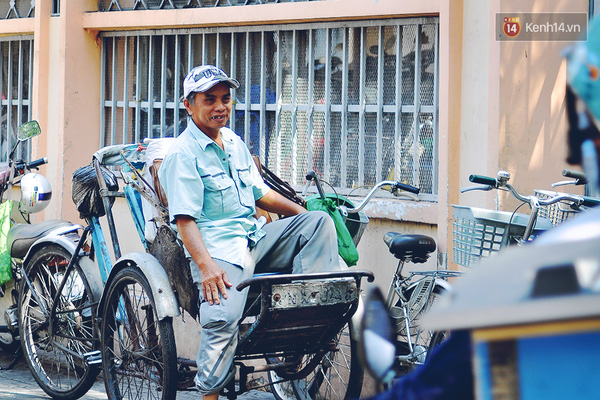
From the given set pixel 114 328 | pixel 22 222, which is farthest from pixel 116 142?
pixel 114 328

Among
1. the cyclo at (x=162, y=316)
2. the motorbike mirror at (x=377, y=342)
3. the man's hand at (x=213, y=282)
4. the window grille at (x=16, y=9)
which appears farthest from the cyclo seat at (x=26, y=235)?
the motorbike mirror at (x=377, y=342)

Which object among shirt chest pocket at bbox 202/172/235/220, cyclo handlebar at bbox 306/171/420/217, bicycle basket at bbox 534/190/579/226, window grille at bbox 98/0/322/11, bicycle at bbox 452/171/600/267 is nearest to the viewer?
bicycle at bbox 452/171/600/267

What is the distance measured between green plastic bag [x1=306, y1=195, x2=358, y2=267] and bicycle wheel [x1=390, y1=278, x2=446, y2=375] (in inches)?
14.2

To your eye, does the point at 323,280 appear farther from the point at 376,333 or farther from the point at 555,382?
the point at 555,382

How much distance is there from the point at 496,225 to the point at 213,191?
4.44ft

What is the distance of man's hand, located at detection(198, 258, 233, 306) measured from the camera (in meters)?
4.17

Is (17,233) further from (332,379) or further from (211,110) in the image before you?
(332,379)

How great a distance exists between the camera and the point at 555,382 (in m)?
1.54

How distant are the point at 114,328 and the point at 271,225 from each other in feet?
3.58

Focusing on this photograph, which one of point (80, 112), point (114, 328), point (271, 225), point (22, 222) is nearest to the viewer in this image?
point (271, 225)

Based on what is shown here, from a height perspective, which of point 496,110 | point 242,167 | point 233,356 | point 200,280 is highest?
point 496,110

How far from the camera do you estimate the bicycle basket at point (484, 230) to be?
404 cm

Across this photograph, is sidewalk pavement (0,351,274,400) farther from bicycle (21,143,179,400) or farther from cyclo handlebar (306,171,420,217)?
cyclo handlebar (306,171,420,217)

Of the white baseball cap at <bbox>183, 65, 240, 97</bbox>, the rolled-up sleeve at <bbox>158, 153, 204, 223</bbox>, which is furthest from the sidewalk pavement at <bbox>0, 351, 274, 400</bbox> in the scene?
the white baseball cap at <bbox>183, 65, 240, 97</bbox>
